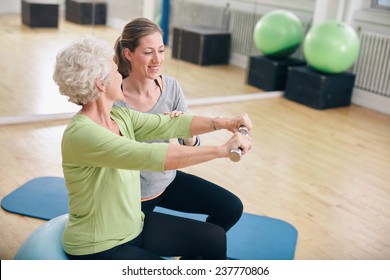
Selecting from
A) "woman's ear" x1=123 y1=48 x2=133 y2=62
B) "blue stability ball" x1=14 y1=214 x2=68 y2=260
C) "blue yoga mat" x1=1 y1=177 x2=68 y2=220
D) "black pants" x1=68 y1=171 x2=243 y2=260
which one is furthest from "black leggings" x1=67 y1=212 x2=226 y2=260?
"blue yoga mat" x1=1 y1=177 x2=68 y2=220

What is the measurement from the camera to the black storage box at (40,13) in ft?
12.8

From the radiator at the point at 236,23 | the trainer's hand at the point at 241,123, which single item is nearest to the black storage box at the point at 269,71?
the radiator at the point at 236,23

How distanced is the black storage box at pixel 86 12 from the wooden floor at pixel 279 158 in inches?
2.9

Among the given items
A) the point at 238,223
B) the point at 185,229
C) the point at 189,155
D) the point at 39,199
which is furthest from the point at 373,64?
the point at 189,155

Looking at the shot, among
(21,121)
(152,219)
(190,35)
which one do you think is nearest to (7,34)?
(21,121)

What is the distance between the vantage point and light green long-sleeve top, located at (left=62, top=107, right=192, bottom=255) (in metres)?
1.38

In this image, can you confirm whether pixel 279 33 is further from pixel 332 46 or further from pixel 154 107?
pixel 154 107

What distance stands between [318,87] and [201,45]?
52.5 inches

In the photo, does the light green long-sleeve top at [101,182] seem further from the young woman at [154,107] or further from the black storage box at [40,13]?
the black storage box at [40,13]

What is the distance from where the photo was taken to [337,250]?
8.33 ft

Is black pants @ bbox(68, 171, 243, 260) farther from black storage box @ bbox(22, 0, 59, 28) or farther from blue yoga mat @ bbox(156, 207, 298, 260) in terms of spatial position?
black storage box @ bbox(22, 0, 59, 28)

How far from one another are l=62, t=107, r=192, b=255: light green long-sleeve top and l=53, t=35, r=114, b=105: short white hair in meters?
0.08

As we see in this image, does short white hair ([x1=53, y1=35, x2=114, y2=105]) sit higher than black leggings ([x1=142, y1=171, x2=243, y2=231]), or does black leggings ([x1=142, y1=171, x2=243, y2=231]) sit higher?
short white hair ([x1=53, y1=35, x2=114, y2=105])

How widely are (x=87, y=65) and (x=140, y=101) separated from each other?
559 mm
